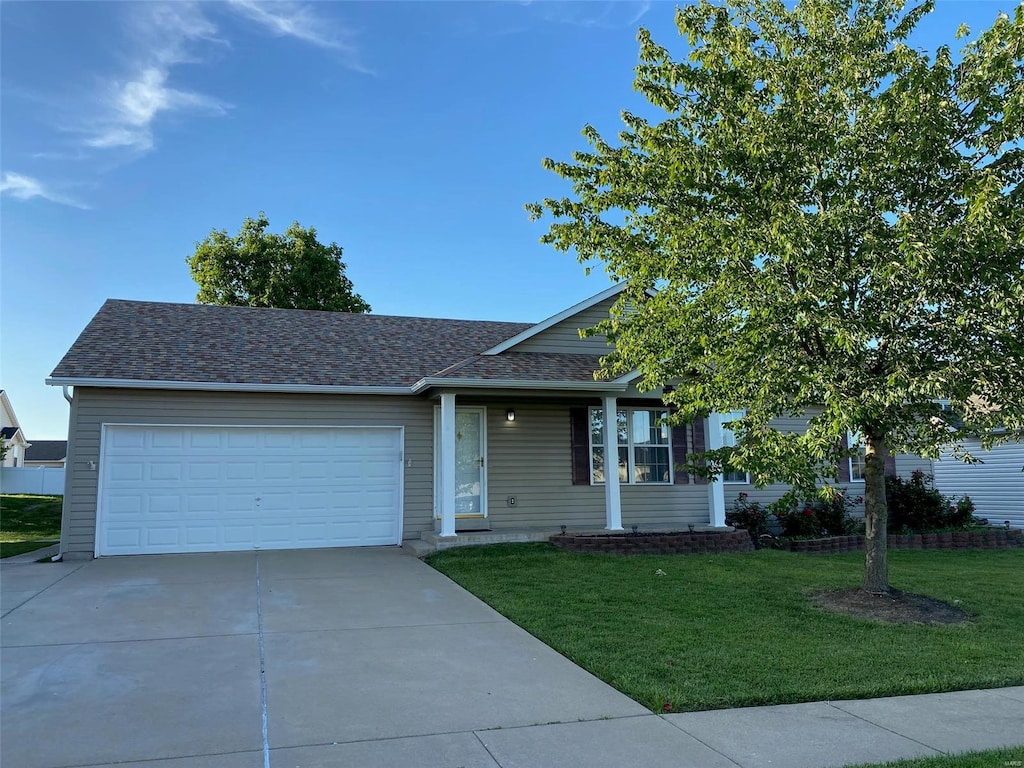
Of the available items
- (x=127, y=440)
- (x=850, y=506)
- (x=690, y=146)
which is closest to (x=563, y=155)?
(x=690, y=146)

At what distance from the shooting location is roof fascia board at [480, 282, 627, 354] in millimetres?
12883

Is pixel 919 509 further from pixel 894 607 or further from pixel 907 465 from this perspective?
pixel 894 607

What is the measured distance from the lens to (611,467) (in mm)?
11969

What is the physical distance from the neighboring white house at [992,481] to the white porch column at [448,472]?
11.5 metres

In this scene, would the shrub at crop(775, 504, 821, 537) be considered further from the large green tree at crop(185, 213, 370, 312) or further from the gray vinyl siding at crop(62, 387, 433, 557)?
the large green tree at crop(185, 213, 370, 312)

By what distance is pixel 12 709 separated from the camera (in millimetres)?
4246

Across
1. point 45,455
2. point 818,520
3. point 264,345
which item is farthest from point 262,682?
point 45,455

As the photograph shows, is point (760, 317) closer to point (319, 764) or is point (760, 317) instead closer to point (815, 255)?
point (815, 255)

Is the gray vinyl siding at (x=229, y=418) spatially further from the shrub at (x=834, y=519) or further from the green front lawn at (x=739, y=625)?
the shrub at (x=834, y=519)

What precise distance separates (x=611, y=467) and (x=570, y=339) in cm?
280

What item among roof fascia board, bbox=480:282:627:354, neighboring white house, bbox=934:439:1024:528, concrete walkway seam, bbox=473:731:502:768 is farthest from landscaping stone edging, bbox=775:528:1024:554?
concrete walkway seam, bbox=473:731:502:768

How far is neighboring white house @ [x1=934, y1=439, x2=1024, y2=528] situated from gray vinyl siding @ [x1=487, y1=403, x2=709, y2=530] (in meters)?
7.48

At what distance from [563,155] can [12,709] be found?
768cm

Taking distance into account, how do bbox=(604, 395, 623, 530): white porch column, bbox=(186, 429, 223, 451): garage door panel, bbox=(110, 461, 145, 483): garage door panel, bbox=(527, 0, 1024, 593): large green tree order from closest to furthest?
bbox=(527, 0, 1024, 593): large green tree, bbox=(110, 461, 145, 483): garage door panel, bbox=(186, 429, 223, 451): garage door panel, bbox=(604, 395, 623, 530): white porch column
